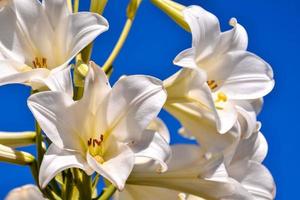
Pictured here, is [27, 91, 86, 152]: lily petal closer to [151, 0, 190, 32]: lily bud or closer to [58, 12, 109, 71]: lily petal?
[58, 12, 109, 71]: lily petal

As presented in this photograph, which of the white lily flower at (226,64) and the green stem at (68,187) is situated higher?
the white lily flower at (226,64)

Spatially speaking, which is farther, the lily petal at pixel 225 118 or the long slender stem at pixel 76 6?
the long slender stem at pixel 76 6

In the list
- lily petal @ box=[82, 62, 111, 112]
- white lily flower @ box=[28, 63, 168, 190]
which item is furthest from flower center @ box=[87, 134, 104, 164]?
lily petal @ box=[82, 62, 111, 112]

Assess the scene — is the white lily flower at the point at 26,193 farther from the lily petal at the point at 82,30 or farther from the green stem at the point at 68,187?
the lily petal at the point at 82,30

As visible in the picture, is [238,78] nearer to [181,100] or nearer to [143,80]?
[181,100]

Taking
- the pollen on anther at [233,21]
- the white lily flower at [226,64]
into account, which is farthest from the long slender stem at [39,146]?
the pollen on anther at [233,21]

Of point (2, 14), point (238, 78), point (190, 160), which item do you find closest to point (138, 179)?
point (190, 160)

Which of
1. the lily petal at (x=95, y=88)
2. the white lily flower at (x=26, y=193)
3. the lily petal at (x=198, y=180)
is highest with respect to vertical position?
the lily petal at (x=95, y=88)
